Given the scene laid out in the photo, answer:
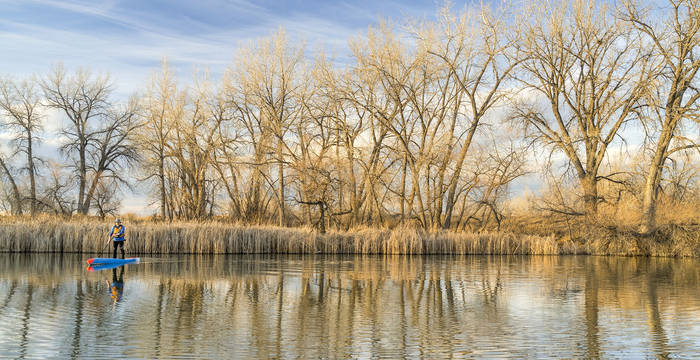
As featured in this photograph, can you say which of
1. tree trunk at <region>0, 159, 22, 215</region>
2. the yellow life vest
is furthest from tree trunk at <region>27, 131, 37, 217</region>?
the yellow life vest

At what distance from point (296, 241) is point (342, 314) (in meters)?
16.3

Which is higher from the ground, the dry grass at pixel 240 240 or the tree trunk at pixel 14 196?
the tree trunk at pixel 14 196

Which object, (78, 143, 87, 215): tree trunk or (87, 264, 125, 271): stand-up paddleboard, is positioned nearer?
(87, 264, 125, 271): stand-up paddleboard

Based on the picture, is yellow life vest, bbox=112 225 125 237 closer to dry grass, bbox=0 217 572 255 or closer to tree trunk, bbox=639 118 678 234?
dry grass, bbox=0 217 572 255

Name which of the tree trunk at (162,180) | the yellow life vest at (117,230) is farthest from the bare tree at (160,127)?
the yellow life vest at (117,230)

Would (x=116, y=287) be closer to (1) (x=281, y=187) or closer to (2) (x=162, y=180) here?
(1) (x=281, y=187)

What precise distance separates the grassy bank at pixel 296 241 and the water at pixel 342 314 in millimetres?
7960

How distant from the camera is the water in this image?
7.19 metres

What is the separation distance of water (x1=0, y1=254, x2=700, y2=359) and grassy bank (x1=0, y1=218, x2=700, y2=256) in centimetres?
796

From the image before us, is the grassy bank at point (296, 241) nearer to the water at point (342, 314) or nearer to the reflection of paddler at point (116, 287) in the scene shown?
the water at point (342, 314)

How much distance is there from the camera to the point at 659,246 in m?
27.8

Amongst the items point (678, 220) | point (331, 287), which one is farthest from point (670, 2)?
point (331, 287)

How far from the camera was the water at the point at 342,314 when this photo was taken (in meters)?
7.19

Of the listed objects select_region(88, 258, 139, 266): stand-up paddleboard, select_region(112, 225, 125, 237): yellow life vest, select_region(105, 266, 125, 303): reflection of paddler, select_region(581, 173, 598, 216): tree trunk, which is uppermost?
select_region(581, 173, 598, 216): tree trunk
